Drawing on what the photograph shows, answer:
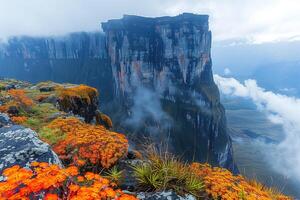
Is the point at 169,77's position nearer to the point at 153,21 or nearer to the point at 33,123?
the point at 153,21

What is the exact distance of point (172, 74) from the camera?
521ft

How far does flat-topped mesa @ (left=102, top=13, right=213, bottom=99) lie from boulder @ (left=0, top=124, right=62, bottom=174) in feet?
476

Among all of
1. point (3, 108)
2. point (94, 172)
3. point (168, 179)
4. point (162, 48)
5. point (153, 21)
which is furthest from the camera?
point (153, 21)

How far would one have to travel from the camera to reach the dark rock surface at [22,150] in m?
9.72

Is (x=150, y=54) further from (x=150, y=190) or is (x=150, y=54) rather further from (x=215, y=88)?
(x=150, y=190)

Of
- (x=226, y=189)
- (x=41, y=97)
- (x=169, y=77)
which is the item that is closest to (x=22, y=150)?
(x=226, y=189)

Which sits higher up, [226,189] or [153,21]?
[153,21]

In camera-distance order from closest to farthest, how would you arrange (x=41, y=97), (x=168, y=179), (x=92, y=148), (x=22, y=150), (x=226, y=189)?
(x=22, y=150), (x=168, y=179), (x=226, y=189), (x=92, y=148), (x=41, y=97)

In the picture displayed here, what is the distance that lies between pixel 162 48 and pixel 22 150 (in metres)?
152

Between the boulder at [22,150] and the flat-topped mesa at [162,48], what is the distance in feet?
476

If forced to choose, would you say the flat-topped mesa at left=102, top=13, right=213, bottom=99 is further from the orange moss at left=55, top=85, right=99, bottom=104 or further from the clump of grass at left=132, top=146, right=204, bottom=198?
the clump of grass at left=132, top=146, right=204, bottom=198

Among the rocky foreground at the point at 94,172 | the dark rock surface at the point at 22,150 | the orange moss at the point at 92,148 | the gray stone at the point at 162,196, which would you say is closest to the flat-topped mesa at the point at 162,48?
the rocky foreground at the point at 94,172

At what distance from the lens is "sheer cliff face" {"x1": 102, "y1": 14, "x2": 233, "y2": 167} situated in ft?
481

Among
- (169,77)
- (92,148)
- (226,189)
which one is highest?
(92,148)
